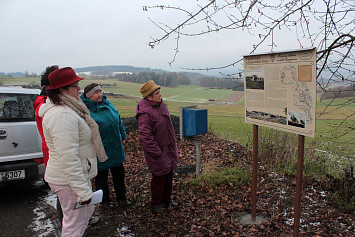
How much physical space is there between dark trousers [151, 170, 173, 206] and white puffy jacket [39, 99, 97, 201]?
5.00ft

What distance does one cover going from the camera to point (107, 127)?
3916mm

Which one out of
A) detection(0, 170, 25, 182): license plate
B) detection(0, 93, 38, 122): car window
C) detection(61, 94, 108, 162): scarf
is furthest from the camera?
detection(0, 93, 38, 122): car window

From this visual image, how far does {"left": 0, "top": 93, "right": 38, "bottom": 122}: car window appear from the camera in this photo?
15.0 ft

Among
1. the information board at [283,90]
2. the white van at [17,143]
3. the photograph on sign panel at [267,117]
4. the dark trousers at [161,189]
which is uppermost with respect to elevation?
the information board at [283,90]

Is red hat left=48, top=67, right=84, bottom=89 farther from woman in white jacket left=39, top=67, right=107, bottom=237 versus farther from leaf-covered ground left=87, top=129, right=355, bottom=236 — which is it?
leaf-covered ground left=87, top=129, right=355, bottom=236

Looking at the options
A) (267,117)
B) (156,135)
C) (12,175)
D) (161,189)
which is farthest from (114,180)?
(267,117)

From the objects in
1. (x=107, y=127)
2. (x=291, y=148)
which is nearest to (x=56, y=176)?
(x=107, y=127)

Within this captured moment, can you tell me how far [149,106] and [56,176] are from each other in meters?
1.67

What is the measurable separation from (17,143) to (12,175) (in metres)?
0.52

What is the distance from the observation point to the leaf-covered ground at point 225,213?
3.54m

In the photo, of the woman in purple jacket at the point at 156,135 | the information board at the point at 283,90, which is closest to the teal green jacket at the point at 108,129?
the woman in purple jacket at the point at 156,135

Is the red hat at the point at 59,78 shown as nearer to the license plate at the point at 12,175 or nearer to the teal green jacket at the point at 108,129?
the teal green jacket at the point at 108,129

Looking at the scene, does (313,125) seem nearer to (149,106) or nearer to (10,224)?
(149,106)

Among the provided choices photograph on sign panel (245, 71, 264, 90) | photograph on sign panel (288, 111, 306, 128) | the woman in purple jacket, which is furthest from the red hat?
photograph on sign panel (288, 111, 306, 128)
